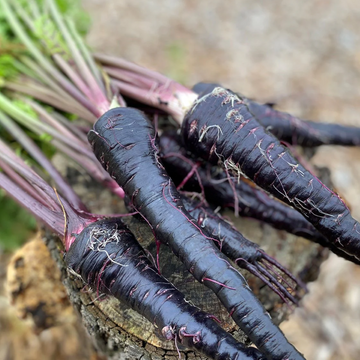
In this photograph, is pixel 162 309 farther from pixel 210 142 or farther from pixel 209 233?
pixel 210 142

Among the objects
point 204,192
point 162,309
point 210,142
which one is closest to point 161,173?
point 210,142

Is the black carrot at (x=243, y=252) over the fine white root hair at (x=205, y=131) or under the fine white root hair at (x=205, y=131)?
under

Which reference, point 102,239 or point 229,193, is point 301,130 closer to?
point 229,193

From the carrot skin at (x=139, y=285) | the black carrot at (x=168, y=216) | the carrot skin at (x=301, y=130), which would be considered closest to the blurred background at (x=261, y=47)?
the carrot skin at (x=301, y=130)

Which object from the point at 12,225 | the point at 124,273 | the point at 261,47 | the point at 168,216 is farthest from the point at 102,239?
the point at 261,47

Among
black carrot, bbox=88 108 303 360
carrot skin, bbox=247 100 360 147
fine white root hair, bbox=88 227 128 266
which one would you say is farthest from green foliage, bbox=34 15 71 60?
fine white root hair, bbox=88 227 128 266

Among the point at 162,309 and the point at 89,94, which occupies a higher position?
the point at 89,94

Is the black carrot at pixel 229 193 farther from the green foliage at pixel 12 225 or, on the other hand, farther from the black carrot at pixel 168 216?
the green foliage at pixel 12 225
